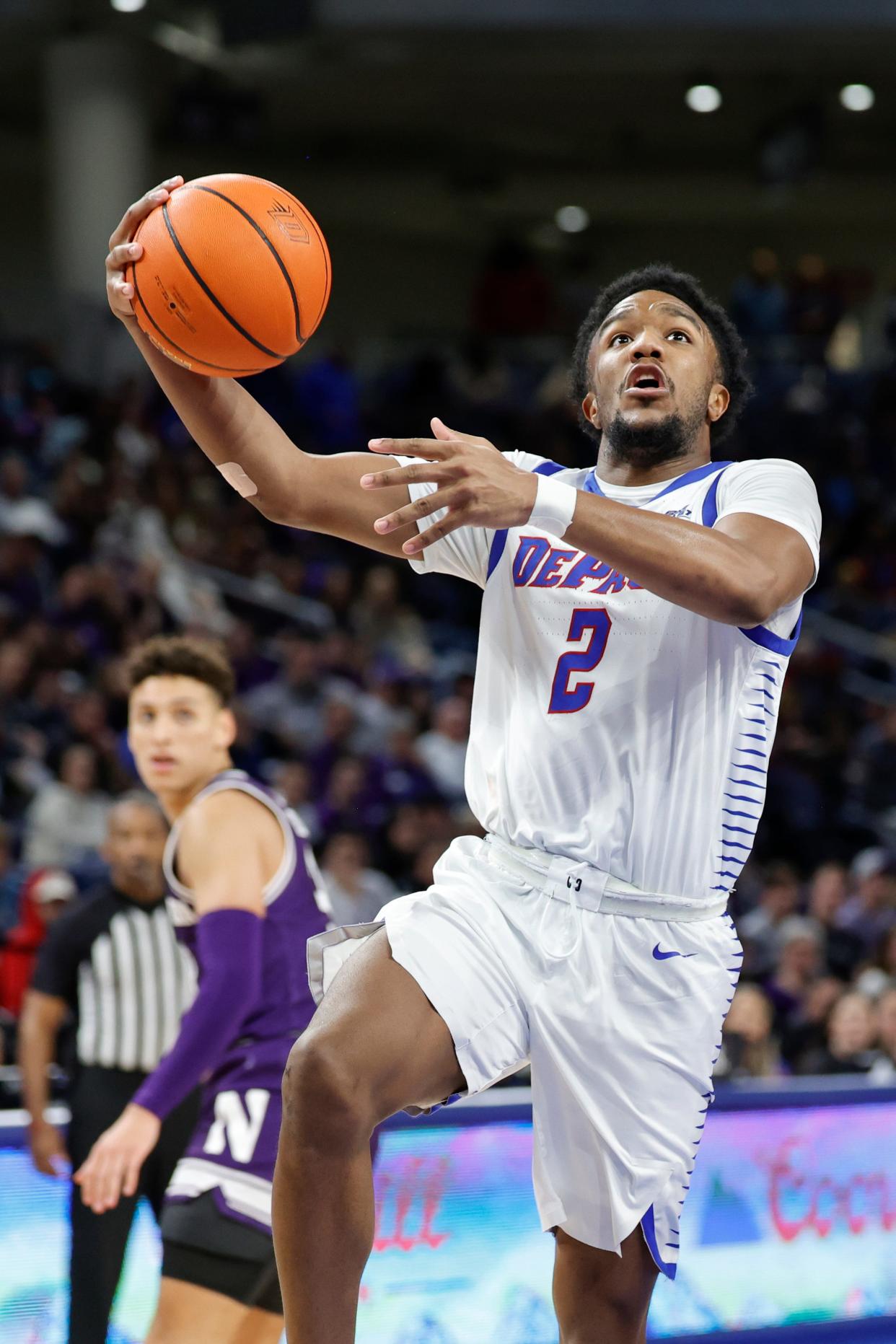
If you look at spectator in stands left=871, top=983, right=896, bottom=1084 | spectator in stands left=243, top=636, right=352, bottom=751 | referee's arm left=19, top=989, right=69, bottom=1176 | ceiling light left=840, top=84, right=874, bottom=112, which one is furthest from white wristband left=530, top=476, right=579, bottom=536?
ceiling light left=840, top=84, right=874, bottom=112

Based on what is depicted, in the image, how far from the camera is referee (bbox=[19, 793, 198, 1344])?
427 cm

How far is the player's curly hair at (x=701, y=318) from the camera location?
3.24m

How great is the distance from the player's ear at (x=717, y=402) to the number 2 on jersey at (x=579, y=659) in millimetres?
539

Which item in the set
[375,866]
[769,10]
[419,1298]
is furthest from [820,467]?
[419,1298]

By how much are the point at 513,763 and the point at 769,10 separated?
10.9 meters

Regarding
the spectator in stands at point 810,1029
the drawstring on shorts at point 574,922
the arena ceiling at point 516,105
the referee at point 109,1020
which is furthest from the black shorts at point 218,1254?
the arena ceiling at point 516,105

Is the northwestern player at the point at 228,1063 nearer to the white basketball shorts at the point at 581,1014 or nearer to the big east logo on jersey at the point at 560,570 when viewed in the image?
the white basketball shorts at the point at 581,1014

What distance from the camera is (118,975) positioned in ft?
15.4

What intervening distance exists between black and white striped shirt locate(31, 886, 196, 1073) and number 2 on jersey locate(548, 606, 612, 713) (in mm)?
2141

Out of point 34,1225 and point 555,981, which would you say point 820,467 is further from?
point 555,981

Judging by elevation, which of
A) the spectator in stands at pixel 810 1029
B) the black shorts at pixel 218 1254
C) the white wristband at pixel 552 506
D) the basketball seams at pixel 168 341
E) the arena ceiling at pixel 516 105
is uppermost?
the arena ceiling at pixel 516 105

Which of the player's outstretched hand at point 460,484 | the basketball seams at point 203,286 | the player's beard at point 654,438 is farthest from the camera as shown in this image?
the player's beard at point 654,438

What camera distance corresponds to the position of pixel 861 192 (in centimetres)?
1823

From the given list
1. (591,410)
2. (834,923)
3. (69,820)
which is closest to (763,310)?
(834,923)
